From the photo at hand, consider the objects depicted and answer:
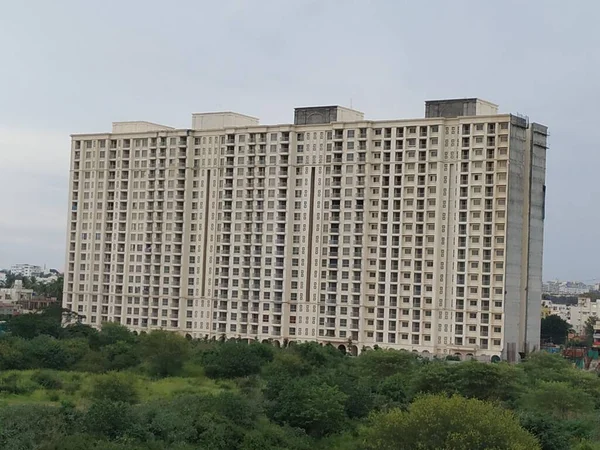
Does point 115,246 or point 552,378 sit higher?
point 115,246

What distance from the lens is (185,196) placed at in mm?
87125

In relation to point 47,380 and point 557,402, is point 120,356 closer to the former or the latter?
point 47,380

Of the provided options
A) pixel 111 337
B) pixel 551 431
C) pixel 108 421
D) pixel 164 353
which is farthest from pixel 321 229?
pixel 108 421

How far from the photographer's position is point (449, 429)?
32.4m

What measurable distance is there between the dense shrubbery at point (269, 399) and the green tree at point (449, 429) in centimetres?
4

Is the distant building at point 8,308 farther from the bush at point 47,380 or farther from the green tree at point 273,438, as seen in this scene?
the green tree at point 273,438

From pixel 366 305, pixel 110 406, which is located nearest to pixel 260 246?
pixel 366 305

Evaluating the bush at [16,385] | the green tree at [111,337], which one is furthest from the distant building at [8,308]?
the bush at [16,385]

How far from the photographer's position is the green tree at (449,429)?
31656 mm

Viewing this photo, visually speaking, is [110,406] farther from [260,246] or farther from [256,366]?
[260,246]

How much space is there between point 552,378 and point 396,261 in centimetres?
2406

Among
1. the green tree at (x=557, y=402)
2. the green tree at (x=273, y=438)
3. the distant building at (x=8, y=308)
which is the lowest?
the distant building at (x=8, y=308)

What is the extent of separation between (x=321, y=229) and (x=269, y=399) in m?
36.5

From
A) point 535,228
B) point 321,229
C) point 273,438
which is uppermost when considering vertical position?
point 535,228
